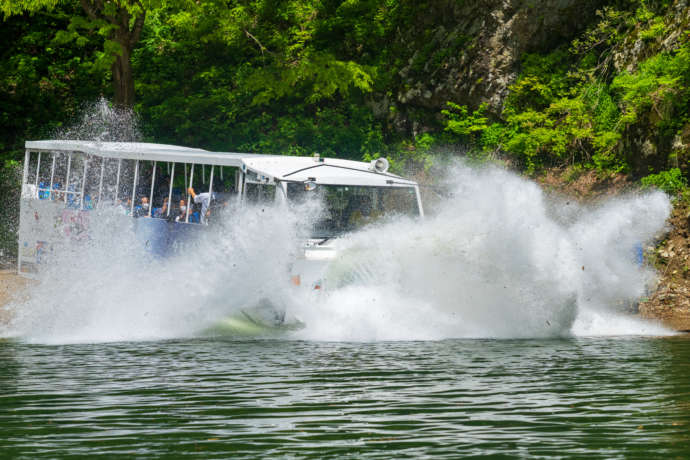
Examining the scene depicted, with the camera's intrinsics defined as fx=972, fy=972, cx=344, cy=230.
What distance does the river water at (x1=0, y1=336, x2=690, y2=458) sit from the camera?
293 inches

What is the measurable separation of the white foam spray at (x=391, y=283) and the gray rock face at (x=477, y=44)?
12.1m

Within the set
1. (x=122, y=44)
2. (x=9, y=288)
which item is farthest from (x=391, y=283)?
(x=122, y=44)

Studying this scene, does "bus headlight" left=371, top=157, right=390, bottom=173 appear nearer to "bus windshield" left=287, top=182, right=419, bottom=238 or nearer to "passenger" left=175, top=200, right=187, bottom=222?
"bus windshield" left=287, top=182, right=419, bottom=238

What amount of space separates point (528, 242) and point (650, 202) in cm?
717

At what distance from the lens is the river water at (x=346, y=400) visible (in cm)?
743

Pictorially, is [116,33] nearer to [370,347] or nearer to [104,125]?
[104,125]

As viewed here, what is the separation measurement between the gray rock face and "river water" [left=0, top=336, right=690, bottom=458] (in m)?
15.0

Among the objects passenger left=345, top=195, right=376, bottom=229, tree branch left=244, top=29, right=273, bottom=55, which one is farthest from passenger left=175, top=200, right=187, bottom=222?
tree branch left=244, top=29, right=273, bottom=55

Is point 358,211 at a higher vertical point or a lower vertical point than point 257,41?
lower

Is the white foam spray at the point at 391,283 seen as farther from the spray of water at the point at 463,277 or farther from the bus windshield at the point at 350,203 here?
the bus windshield at the point at 350,203

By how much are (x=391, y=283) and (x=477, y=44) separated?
50.2 feet

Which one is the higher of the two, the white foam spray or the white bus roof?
the white bus roof

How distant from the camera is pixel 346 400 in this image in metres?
9.34

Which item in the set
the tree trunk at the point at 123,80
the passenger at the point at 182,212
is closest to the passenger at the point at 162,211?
the passenger at the point at 182,212
